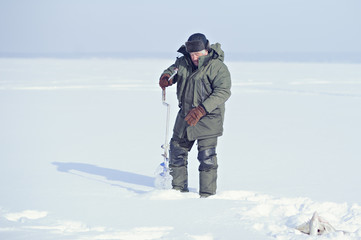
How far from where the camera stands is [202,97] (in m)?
4.23

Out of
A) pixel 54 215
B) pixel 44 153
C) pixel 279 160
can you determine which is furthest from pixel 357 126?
pixel 54 215

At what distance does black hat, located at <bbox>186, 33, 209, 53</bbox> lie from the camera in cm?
417

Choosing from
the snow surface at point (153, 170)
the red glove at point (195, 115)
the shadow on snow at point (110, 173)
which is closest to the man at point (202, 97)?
the red glove at point (195, 115)

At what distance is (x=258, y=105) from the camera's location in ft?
39.7

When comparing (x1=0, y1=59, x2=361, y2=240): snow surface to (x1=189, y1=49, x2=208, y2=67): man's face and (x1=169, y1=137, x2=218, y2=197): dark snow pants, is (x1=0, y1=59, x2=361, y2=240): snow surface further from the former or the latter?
(x1=189, y1=49, x2=208, y2=67): man's face

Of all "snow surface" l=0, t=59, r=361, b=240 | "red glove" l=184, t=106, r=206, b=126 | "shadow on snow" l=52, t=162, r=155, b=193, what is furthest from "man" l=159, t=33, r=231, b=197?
"shadow on snow" l=52, t=162, r=155, b=193

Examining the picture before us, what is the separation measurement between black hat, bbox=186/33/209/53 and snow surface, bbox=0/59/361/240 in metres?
1.21

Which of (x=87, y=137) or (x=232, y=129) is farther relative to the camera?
(x=232, y=129)

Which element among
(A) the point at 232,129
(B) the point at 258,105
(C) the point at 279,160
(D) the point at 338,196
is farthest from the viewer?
(B) the point at 258,105

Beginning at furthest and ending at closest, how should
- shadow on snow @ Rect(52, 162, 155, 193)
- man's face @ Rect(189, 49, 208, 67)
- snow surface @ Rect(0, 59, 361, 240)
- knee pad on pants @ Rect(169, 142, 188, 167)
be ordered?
shadow on snow @ Rect(52, 162, 155, 193) < knee pad on pants @ Rect(169, 142, 188, 167) < man's face @ Rect(189, 49, 208, 67) < snow surface @ Rect(0, 59, 361, 240)

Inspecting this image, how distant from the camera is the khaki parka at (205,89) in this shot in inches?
164

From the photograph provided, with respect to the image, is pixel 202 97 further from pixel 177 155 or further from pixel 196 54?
pixel 177 155

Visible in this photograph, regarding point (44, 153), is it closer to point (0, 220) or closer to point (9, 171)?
point (9, 171)

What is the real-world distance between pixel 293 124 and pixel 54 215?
6.19 m
